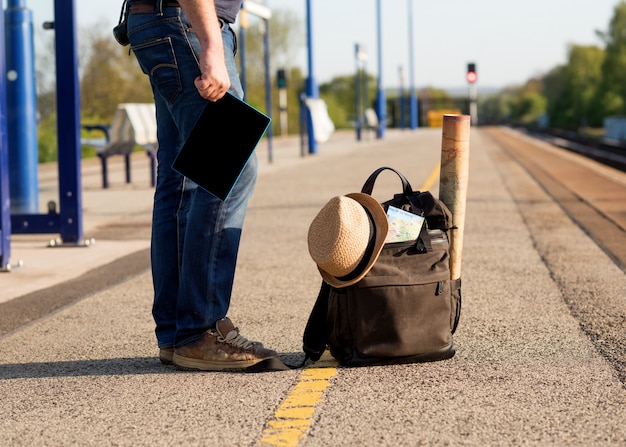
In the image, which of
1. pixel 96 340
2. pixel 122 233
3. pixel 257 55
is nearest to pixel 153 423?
pixel 96 340

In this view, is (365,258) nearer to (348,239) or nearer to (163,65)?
(348,239)

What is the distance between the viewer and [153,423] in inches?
139

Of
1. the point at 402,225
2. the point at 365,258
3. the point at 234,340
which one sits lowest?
the point at 234,340

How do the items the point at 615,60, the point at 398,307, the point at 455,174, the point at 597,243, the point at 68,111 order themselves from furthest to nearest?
the point at 615,60 < the point at 68,111 < the point at 597,243 < the point at 455,174 < the point at 398,307

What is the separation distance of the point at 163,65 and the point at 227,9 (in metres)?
0.33

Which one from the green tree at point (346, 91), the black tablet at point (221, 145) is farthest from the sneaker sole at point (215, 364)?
the green tree at point (346, 91)

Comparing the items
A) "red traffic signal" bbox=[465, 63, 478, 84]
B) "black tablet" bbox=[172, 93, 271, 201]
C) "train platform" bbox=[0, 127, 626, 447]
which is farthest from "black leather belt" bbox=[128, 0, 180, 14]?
"red traffic signal" bbox=[465, 63, 478, 84]

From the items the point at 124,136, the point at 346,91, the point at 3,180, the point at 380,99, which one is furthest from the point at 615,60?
the point at 3,180

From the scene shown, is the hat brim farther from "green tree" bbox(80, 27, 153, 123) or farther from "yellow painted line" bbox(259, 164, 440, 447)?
"green tree" bbox(80, 27, 153, 123)

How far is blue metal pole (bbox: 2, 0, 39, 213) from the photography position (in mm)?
9648

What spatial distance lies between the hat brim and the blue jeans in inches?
16.5

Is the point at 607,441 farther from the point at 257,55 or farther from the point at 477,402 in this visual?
the point at 257,55

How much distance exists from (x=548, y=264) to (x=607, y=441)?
13.6 feet

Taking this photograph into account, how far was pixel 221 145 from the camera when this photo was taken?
4.07 meters
